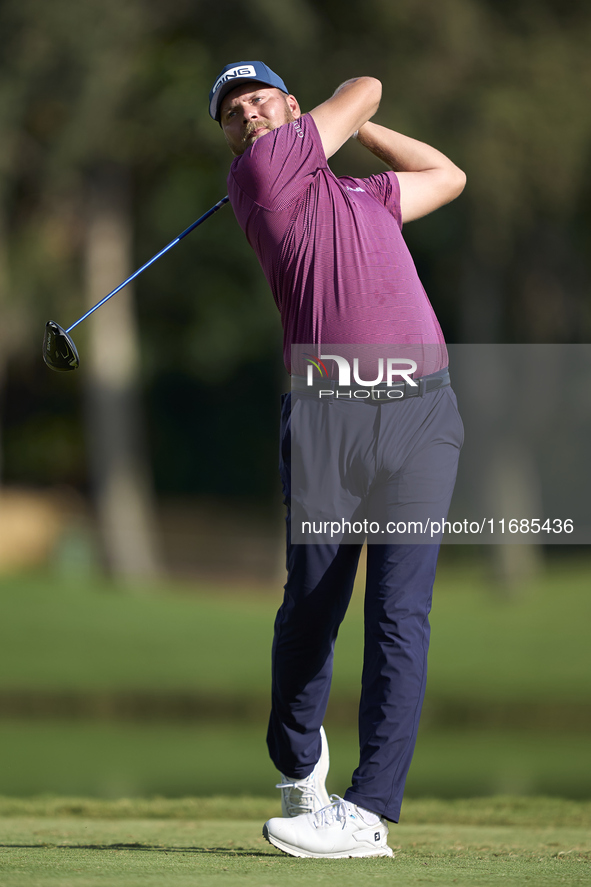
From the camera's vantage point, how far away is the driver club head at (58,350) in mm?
3342

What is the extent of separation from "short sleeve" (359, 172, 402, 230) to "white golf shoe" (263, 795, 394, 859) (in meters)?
1.48

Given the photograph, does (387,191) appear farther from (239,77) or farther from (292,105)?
(239,77)

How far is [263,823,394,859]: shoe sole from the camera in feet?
9.21

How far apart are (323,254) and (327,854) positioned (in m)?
1.44

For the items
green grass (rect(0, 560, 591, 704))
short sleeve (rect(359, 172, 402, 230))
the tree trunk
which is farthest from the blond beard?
the tree trunk

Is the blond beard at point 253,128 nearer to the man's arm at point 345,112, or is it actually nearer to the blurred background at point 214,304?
the man's arm at point 345,112

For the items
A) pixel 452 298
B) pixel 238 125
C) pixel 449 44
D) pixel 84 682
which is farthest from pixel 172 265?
pixel 238 125

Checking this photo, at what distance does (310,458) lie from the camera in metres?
2.85

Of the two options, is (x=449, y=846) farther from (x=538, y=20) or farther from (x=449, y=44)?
(x=538, y=20)

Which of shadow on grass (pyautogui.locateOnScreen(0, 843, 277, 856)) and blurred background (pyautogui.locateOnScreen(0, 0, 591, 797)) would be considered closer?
shadow on grass (pyautogui.locateOnScreen(0, 843, 277, 856))

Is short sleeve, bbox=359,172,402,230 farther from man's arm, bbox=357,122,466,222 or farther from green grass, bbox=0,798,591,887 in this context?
green grass, bbox=0,798,591,887

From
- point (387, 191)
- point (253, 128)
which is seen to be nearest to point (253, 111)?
point (253, 128)

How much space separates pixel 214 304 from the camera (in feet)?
65.4

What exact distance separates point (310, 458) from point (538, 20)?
1338 cm
